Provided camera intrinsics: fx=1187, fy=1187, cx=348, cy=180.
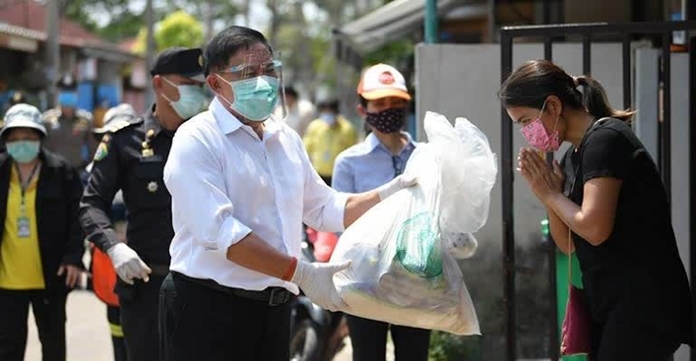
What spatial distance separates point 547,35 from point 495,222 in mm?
2032

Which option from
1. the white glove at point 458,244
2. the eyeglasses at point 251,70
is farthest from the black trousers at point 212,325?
the white glove at point 458,244

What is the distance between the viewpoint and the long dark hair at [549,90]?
4055 millimetres

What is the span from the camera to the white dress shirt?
12.9 ft

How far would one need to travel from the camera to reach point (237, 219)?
4.08m

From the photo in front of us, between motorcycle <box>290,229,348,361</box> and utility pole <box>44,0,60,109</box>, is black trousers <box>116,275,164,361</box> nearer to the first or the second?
motorcycle <box>290,229,348,361</box>

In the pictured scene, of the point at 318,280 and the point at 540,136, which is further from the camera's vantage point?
the point at 540,136

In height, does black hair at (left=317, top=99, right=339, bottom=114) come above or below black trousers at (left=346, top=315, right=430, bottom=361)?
above

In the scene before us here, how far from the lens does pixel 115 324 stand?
6359 mm

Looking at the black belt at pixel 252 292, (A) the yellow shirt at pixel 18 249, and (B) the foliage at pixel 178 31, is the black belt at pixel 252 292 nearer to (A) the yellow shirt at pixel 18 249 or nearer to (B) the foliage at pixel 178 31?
(A) the yellow shirt at pixel 18 249

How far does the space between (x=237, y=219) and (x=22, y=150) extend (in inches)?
123

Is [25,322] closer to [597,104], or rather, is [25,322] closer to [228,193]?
[228,193]

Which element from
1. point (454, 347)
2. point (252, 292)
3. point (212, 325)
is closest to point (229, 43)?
point (252, 292)

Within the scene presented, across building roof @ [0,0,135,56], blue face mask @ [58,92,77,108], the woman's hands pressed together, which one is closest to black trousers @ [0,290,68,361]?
the woman's hands pressed together

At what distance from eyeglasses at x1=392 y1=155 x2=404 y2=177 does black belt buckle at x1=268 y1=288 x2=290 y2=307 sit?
76.1 inches
